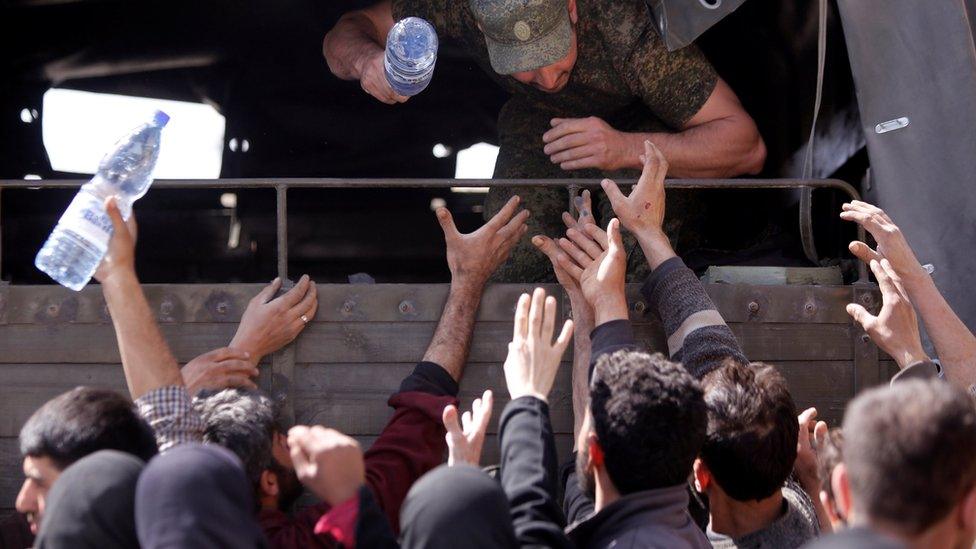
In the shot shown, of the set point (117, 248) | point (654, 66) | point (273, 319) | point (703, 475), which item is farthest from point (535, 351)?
point (654, 66)

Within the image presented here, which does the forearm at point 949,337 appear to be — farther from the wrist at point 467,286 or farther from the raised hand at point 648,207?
the wrist at point 467,286

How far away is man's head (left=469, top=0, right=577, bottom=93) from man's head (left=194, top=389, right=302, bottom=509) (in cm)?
165

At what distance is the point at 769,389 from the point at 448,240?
130cm

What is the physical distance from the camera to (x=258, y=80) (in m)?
6.39

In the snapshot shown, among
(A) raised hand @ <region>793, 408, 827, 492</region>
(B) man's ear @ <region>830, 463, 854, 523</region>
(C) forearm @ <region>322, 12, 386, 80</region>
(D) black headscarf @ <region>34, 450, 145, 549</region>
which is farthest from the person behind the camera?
(C) forearm @ <region>322, 12, 386, 80</region>

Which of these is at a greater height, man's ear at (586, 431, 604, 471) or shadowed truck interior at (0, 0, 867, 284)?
shadowed truck interior at (0, 0, 867, 284)

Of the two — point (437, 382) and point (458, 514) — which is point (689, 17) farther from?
point (458, 514)

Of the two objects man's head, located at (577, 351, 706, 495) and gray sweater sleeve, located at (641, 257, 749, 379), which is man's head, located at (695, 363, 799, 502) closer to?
man's head, located at (577, 351, 706, 495)

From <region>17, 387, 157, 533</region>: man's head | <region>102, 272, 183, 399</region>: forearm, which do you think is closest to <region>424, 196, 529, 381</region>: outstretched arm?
<region>102, 272, 183, 399</region>: forearm

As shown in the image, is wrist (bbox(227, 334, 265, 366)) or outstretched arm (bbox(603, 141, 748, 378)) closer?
outstretched arm (bbox(603, 141, 748, 378))

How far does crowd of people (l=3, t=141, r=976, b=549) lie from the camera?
83.6 inches

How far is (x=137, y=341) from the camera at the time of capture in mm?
3375

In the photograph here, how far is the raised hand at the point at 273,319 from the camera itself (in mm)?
3789

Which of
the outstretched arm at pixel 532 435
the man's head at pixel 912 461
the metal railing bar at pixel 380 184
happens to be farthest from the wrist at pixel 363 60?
the man's head at pixel 912 461
